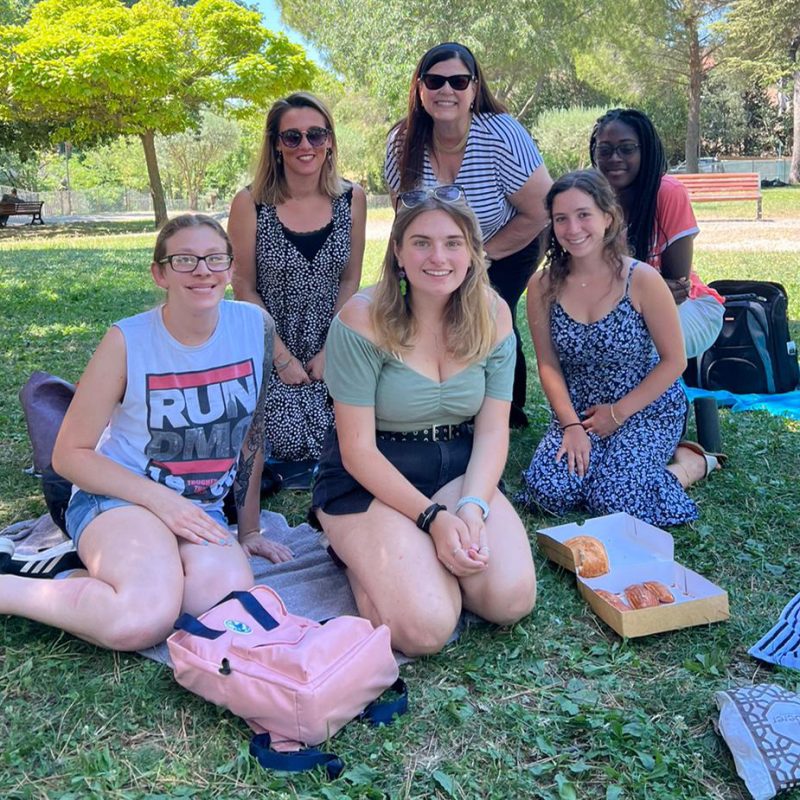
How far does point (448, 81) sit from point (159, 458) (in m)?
2.34

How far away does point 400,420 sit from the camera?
3.15 metres

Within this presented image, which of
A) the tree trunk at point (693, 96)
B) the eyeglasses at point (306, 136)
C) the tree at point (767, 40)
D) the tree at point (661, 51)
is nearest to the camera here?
the eyeglasses at point (306, 136)

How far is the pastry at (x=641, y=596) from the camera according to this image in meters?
3.04

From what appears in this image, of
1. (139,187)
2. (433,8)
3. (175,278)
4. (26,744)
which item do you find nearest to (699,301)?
(175,278)

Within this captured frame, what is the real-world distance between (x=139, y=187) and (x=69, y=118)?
2167cm

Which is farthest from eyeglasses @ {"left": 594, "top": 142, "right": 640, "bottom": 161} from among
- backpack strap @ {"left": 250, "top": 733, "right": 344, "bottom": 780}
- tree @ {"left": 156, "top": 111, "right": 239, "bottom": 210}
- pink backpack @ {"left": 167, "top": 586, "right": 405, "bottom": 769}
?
tree @ {"left": 156, "top": 111, "right": 239, "bottom": 210}

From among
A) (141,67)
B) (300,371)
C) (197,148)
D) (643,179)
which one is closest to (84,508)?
(300,371)

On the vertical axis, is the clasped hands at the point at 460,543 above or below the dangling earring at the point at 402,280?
below

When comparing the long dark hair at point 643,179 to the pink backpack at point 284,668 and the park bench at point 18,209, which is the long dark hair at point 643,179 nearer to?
the pink backpack at point 284,668

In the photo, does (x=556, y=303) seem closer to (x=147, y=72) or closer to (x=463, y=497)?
(x=463, y=497)

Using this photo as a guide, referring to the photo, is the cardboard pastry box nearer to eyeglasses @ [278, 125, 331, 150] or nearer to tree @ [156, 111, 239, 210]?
eyeglasses @ [278, 125, 331, 150]

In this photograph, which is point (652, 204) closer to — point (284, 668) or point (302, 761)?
point (284, 668)

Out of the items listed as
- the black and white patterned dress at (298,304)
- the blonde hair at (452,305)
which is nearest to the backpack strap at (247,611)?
the blonde hair at (452,305)

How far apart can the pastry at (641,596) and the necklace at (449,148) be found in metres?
2.40
